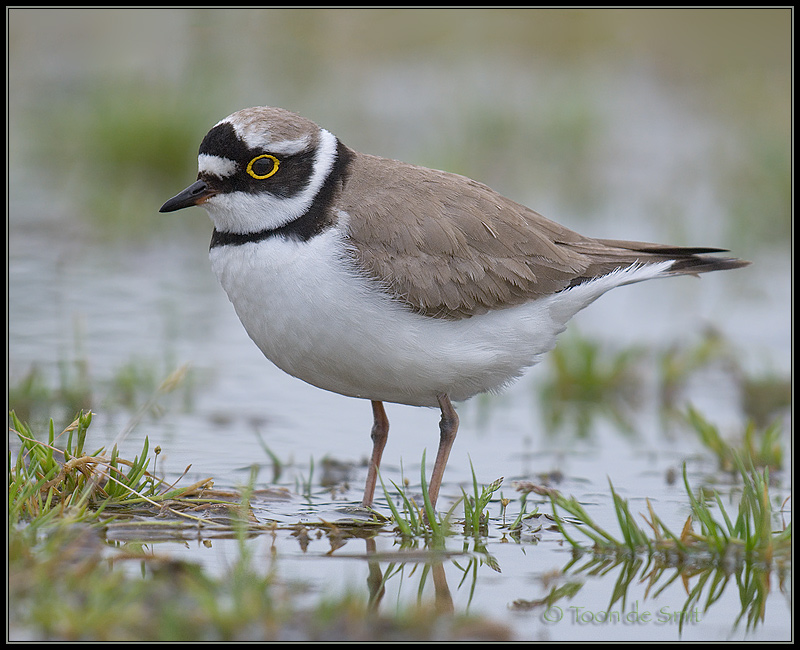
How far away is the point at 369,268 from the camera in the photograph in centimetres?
552

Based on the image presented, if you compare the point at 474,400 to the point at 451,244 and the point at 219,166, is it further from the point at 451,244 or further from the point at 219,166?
the point at 219,166

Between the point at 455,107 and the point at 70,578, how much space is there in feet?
38.8

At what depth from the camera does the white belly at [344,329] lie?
541 cm

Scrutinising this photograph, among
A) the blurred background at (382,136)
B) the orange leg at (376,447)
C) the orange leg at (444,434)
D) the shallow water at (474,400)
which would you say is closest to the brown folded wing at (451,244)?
the orange leg at (444,434)

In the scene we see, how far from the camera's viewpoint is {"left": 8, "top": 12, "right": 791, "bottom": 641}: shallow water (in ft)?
16.2

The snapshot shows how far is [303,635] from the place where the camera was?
4066 mm

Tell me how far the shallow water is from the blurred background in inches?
1.7

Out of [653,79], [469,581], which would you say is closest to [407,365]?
[469,581]

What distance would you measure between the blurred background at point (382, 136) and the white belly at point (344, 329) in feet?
7.37

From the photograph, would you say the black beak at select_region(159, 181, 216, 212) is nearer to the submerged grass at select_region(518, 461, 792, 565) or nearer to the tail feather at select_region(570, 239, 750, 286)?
the tail feather at select_region(570, 239, 750, 286)

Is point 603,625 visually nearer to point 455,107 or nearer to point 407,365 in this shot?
point 407,365

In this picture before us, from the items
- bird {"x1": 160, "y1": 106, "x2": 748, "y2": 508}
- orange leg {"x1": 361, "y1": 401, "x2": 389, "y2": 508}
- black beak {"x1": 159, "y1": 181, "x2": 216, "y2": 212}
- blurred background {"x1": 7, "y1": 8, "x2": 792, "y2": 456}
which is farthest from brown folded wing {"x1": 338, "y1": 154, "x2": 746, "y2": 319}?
blurred background {"x1": 7, "y1": 8, "x2": 792, "y2": 456}

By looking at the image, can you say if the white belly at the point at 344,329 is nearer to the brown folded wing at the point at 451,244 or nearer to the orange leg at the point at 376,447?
the brown folded wing at the point at 451,244

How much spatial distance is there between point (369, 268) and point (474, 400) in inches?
127
